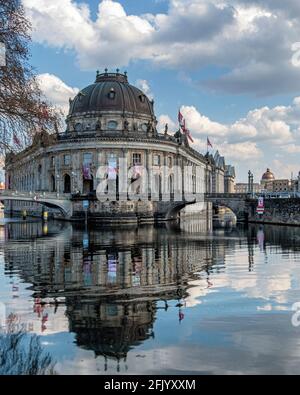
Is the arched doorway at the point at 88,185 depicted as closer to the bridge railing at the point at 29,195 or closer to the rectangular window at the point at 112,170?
the rectangular window at the point at 112,170

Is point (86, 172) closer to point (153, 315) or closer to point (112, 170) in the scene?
point (112, 170)

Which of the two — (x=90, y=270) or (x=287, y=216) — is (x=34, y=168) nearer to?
(x=287, y=216)

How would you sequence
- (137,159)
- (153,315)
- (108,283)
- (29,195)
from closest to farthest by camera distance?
(153,315) < (108,283) < (29,195) < (137,159)

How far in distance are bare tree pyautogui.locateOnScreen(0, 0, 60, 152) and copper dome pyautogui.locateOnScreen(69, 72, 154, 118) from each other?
79.5m

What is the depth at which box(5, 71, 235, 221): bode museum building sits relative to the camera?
3305 inches

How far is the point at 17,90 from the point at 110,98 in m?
82.4

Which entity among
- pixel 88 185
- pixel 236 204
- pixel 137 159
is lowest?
pixel 236 204

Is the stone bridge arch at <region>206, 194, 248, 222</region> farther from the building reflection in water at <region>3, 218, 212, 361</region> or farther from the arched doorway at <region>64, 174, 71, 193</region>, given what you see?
the building reflection in water at <region>3, 218, 212, 361</region>

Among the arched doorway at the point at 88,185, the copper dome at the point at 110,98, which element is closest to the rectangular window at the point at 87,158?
the arched doorway at the point at 88,185

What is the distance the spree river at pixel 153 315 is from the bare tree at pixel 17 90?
620cm

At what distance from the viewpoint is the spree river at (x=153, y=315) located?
1112 centimetres

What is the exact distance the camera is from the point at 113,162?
86.0 metres

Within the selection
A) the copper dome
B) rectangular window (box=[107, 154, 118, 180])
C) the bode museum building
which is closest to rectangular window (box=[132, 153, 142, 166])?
the bode museum building

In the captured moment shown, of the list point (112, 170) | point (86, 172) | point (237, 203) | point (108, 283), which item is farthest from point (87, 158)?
point (108, 283)
